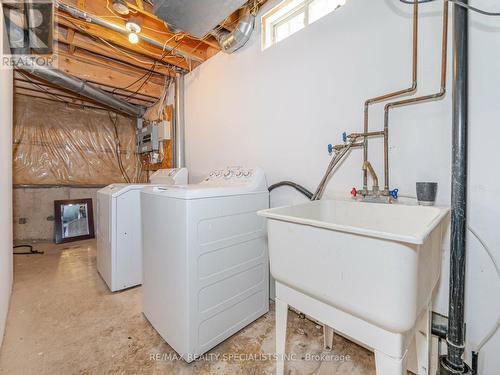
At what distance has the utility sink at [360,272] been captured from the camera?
634 mm

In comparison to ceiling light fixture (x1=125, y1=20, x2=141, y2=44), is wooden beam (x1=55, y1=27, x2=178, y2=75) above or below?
above

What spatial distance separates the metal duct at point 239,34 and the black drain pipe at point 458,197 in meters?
1.42

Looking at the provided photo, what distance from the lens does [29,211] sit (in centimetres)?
334

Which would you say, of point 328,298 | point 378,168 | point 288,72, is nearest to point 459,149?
point 378,168

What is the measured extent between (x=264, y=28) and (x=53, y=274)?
310cm

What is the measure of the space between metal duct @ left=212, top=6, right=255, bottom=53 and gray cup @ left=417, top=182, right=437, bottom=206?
5.77 feet

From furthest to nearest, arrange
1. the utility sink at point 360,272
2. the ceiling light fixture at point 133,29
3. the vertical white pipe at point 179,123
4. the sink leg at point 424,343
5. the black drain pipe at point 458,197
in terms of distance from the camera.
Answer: the vertical white pipe at point 179,123 → the ceiling light fixture at point 133,29 → the sink leg at point 424,343 → the black drain pipe at point 458,197 → the utility sink at point 360,272

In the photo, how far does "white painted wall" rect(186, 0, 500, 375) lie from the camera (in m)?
0.96

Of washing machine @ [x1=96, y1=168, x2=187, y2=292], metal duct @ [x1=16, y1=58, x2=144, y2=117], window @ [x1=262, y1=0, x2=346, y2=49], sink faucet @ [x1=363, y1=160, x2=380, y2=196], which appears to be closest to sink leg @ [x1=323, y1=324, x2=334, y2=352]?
sink faucet @ [x1=363, y1=160, x2=380, y2=196]

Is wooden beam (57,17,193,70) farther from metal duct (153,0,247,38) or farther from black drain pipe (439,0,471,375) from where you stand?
→ black drain pipe (439,0,471,375)

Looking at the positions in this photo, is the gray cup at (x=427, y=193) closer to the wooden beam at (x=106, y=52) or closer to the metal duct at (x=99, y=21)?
the metal duct at (x=99, y=21)

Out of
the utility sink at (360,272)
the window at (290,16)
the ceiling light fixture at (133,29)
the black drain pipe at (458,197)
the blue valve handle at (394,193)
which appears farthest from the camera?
the ceiling light fixture at (133,29)

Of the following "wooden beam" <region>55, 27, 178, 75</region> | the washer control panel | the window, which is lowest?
the washer control panel

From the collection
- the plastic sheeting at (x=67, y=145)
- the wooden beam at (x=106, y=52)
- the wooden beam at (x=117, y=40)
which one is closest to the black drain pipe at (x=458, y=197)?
the wooden beam at (x=117, y=40)
